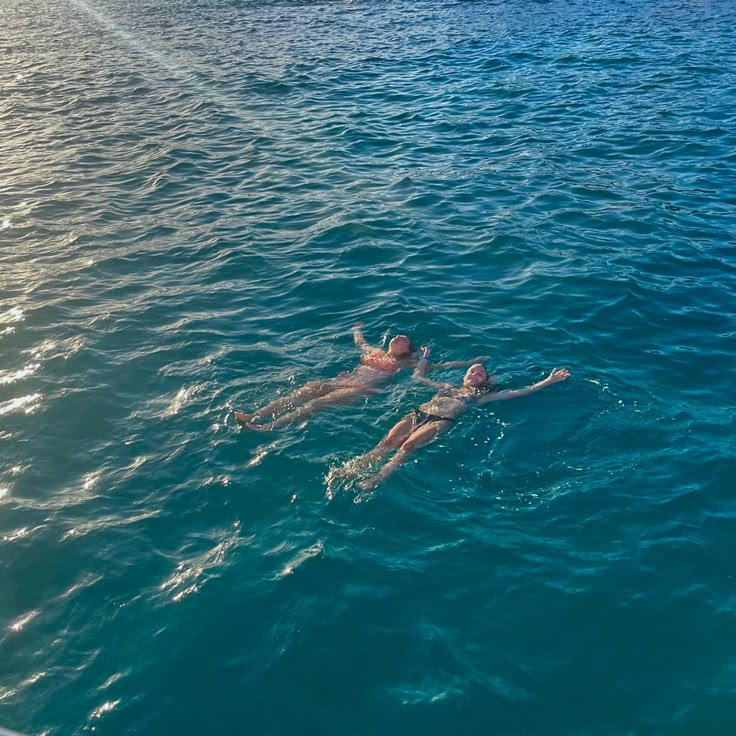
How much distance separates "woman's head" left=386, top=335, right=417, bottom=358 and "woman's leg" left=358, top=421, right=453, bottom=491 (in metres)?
1.90

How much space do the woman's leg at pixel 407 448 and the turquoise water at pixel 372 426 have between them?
18 cm

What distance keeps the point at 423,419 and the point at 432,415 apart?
0.53 ft

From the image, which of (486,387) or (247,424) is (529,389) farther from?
(247,424)

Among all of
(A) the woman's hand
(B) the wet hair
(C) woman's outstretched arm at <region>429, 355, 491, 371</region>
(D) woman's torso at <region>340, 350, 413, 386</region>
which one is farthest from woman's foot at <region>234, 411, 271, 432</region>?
(A) the woman's hand

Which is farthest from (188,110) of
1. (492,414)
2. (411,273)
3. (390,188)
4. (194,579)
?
(194,579)

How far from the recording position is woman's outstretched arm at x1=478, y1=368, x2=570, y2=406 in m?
11.9

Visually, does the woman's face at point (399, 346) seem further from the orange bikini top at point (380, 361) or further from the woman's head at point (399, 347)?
the orange bikini top at point (380, 361)

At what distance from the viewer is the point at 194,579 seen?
9.09 metres

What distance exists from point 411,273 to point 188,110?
51.7 ft

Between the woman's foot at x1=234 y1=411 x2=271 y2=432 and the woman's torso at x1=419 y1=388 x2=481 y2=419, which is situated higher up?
the woman's foot at x1=234 y1=411 x2=271 y2=432

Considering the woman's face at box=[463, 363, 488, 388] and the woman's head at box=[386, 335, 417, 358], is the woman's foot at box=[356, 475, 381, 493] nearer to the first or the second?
the woman's face at box=[463, 363, 488, 388]

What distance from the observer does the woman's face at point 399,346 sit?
12797 millimetres

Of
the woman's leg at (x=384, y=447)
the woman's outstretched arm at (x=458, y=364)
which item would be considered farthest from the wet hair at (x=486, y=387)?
the woman's leg at (x=384, y=447)

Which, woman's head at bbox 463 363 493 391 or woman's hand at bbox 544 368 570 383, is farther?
woman's hand at bbox 544 368 570 383
